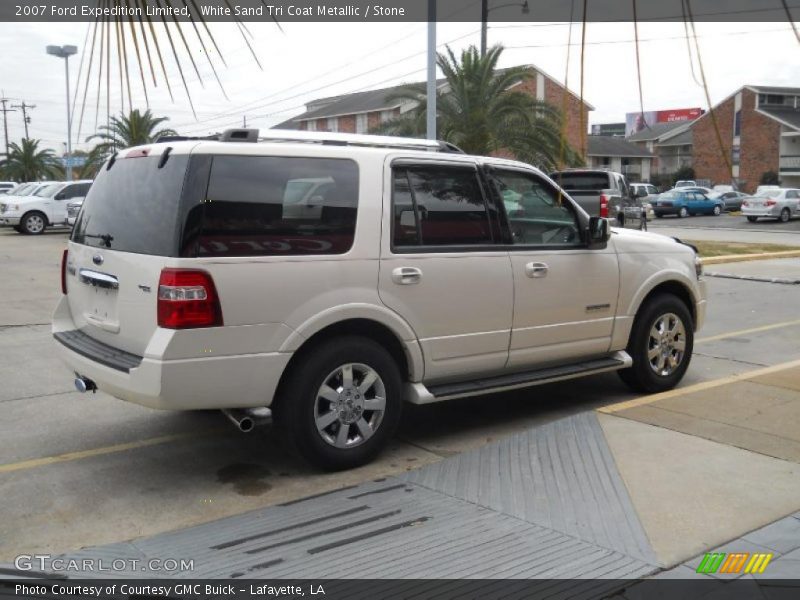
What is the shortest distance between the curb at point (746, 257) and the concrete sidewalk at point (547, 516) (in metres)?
12.5

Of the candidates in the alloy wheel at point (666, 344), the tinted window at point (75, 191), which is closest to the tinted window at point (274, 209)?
the alloy wheel at point (666, 344)

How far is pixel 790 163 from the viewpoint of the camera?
57.1 metres

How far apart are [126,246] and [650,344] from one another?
4.19 metres

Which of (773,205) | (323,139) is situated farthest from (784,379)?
(773,205)

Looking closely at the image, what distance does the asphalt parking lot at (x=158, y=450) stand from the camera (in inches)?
171

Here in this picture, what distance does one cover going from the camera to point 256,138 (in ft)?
16.1

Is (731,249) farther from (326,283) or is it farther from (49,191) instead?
(49,191)

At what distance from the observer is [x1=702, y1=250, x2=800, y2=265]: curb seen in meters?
17.5

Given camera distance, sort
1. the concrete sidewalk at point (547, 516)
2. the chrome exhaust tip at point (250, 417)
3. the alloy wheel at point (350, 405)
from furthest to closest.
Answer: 1. the alloy wheel at point (350, 405)
2. the chrome exhaust tip at point (250, 417)
3. the concrete sidewalk at point (547, 516)

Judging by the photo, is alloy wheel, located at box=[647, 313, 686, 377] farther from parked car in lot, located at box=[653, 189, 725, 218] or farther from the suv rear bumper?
parked car in lot, located at box=[653, 189, 725, 218]

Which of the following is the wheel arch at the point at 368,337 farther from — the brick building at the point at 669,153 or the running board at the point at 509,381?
the brick building at the point at 669,153

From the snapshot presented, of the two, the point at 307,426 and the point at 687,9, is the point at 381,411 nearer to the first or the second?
the point at 307,426

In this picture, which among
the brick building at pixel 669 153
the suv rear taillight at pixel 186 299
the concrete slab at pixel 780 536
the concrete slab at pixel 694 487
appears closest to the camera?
the concrete slab at pixel 780 536

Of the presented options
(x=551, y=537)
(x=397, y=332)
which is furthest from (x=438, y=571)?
(x=397, y=332)
